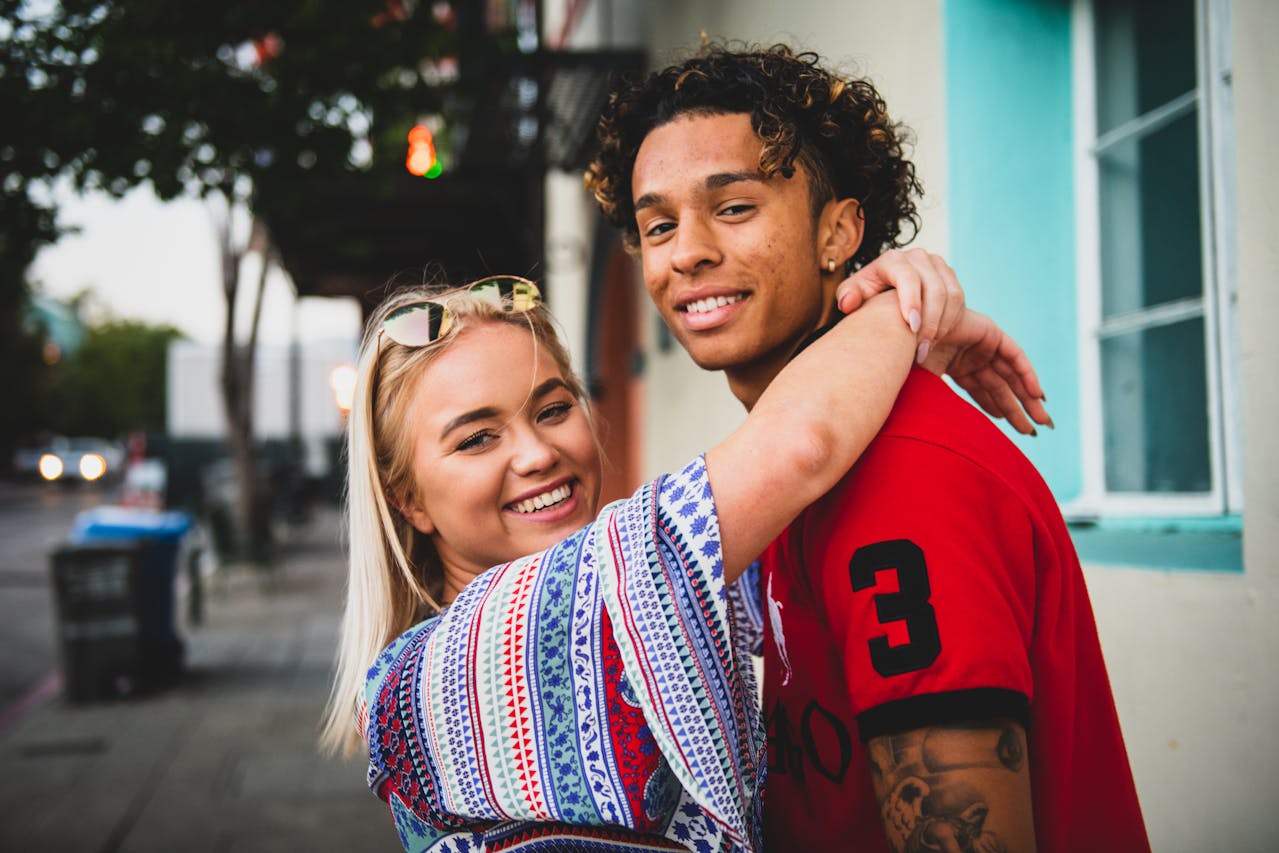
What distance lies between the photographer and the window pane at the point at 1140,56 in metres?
2.73

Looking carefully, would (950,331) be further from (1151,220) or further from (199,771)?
(199,771)

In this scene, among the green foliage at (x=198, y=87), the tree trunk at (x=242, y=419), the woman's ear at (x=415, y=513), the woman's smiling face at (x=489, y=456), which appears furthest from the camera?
the tree trunk at (x=242, y=419)

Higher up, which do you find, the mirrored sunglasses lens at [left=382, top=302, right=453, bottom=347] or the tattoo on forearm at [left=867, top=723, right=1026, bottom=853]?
the mirrored sunglasses lens at [left=382, top=302, right=453, bottom=347]

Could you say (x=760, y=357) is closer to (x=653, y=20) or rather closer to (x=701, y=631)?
(x=701, y=631)

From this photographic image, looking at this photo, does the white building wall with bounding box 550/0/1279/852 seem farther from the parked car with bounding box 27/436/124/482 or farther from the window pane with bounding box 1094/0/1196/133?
the parked car with bounding box 27/436/124/482

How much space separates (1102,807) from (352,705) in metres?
1.22

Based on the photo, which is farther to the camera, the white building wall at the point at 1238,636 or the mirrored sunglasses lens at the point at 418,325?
the white building wall at the point at 1238,636

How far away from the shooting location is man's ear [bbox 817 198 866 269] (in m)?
1.72

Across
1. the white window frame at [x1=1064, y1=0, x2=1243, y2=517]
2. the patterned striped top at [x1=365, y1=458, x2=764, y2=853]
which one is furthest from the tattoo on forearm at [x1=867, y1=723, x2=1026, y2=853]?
the white window frame at [x1=1064, y1=0, x2=1243, y2=517]

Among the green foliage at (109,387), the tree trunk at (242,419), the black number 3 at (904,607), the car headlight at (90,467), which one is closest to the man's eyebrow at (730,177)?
the black number 3 at (904,607)

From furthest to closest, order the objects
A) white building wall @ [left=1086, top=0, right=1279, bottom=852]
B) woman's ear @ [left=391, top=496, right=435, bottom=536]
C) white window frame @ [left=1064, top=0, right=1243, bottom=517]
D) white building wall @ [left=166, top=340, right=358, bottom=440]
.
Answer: white building wall @ [left=166, top=340, right=358, bottom=440], white window frame @ [left=1064, top=0, right=1243, bottom=517], white building wall @ [left=1086, top=0, right=1279, bottom=852], woman's ear @ [left=391, top=496, right=435, bottom=536]

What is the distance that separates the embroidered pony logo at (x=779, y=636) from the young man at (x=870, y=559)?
0.04ft

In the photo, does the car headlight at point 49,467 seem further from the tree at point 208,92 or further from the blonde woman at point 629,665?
the blonde woman at point 629,665

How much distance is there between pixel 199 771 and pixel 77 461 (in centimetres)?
2703
